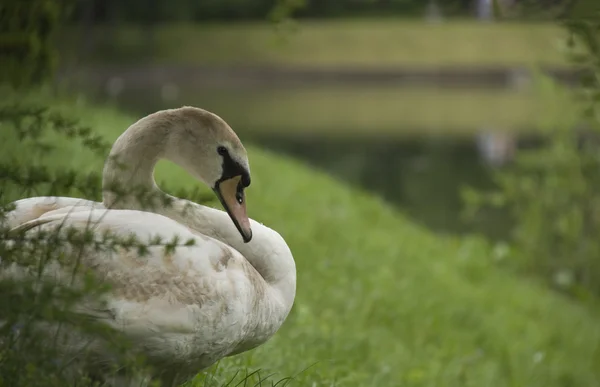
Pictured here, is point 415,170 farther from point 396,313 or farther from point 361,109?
point 361,109

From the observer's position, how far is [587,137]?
29.5ft

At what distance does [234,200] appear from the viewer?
2.29 metres

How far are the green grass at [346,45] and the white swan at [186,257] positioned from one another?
150 ft

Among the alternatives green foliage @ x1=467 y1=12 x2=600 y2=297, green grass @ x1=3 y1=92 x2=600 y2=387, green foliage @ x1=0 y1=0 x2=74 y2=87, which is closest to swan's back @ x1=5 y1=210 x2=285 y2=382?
green foliage @ x1=0 y1=0 x2=74 y2=87

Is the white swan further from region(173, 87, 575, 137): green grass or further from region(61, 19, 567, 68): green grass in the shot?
region(61, 19, 567, 68): green grass

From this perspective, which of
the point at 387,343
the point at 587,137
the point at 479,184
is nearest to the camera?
the point at 387,343

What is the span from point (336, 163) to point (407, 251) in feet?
35.6

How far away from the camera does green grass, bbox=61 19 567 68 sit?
48781 mm

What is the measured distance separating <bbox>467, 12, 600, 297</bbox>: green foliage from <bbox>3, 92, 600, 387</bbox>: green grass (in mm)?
374

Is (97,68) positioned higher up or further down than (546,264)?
further down

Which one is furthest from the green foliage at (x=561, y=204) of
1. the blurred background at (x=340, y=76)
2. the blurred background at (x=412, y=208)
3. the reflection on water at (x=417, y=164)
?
the blurred background at (x=340, y=76)

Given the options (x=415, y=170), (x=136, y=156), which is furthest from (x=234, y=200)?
(x=415, y=170)

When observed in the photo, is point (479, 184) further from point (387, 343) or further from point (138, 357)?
point (138, 357)

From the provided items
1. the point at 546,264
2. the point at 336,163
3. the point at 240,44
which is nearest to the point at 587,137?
the point at 546,264
